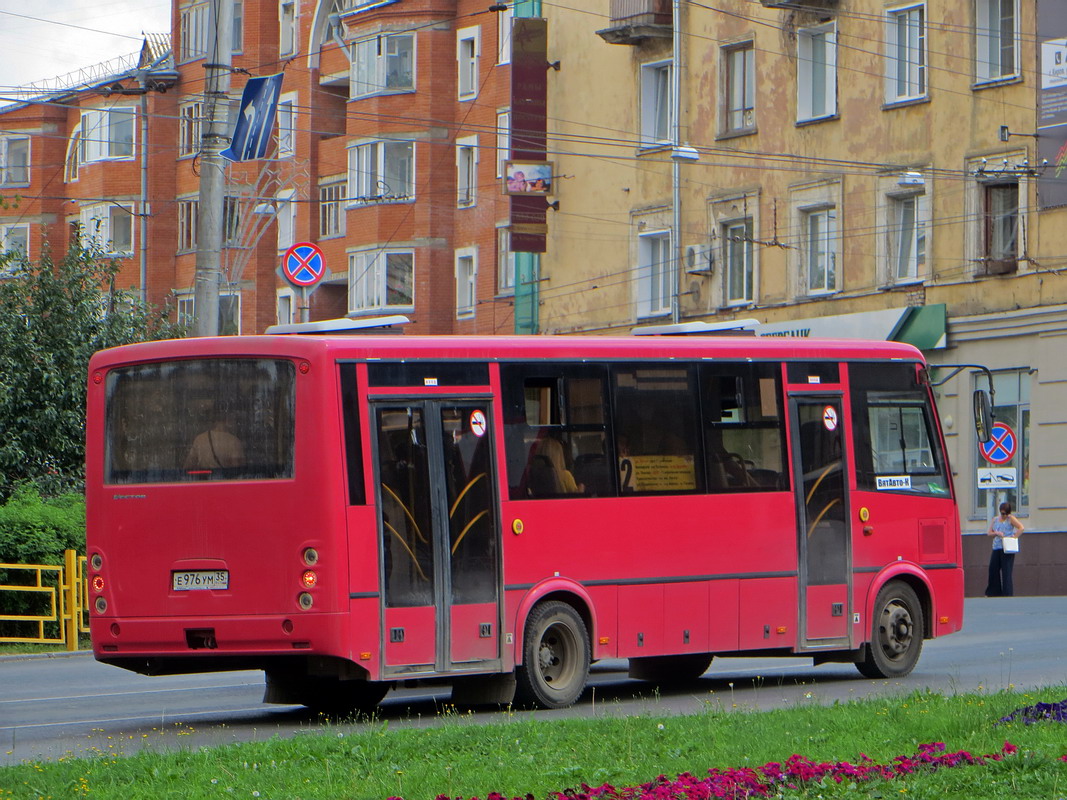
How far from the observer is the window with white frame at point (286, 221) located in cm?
5556

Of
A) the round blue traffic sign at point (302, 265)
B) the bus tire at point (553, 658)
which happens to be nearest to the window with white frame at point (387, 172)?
the round blue traffic sign at point (302, 265)

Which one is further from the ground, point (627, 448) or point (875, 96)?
point (875, 96)

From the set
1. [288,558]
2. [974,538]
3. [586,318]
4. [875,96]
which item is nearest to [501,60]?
[586,318]

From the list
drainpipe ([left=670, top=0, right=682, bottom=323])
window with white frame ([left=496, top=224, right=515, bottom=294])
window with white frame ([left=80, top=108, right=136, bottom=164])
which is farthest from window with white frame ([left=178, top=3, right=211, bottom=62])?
drainpipe ([left=670, top=0, right=682, bottom=323])

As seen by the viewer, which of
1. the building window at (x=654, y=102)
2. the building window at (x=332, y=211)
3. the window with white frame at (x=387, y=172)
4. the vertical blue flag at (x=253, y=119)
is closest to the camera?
the vertical blue flag at (x=253, y=119)

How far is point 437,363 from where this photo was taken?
14992 millimetres

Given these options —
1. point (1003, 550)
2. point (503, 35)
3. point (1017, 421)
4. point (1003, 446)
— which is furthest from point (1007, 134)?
point (503, 35)

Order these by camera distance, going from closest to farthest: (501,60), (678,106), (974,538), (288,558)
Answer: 1. (288,558)
2. (974,538)
3. (678,106)
4. (501,60)

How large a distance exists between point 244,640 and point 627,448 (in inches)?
138

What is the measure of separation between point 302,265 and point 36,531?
526cm

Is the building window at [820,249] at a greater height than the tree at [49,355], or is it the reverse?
the building window at [820,249]

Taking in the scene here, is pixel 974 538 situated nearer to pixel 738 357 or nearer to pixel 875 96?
pixel 875 96

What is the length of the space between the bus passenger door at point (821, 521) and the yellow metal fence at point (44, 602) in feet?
36.3

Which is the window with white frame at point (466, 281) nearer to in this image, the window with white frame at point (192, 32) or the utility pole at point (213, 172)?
the window with white frame at point (192, 32)
